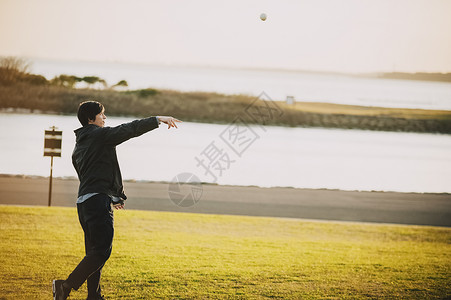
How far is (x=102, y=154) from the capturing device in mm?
4473

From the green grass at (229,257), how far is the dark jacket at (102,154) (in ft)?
4.67

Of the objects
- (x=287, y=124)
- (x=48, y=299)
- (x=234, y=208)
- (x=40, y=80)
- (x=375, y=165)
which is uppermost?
(x=40, y=80)

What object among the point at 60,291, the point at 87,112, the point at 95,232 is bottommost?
the point at 60,291

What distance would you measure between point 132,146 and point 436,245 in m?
16.5

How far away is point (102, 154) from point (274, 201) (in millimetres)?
8724

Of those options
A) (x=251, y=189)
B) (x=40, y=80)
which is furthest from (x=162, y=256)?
(x=40, y=80)

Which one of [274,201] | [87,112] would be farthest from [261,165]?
[87,112]

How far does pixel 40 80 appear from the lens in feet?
211

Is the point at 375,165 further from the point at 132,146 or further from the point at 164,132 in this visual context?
the point at 164,132

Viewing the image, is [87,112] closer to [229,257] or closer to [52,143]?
[229,257]

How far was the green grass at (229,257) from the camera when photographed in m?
5.75

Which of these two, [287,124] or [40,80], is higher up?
[40,80]

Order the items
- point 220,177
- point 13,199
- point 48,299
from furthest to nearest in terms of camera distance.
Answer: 1. point 220,177
2. point 13,199
3. point 48,299

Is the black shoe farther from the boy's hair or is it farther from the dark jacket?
the boy's hair
